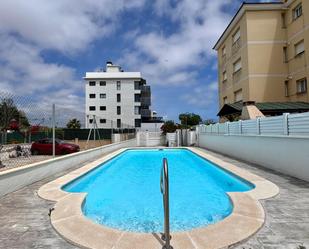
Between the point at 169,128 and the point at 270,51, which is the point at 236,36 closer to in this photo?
the point at 270,51

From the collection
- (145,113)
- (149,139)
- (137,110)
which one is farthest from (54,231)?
(145,113)

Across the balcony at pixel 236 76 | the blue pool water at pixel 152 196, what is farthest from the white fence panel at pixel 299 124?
the balcony at pixel 236 76

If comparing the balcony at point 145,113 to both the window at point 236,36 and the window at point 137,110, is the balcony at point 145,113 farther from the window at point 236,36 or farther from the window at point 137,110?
the window at point 236,36

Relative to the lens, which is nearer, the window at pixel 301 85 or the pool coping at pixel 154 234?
the pool coping at pixel 154 234

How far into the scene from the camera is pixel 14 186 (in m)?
6.72

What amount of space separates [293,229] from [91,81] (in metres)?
50.0

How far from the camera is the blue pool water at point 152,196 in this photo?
534 centimetres

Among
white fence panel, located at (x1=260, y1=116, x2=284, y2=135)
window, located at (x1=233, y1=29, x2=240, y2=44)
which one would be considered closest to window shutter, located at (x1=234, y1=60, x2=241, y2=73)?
window, located at (x1=233, y1=29, x2=240, y2=44)

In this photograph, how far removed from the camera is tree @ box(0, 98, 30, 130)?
8.15 m

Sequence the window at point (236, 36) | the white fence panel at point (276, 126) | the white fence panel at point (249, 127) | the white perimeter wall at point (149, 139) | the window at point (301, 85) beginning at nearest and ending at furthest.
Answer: the white fence panel at point (276, 126) < the white fence panel at point (249, 127) < the window at point (301, 85) < the window at point (236, 36) < the white perimeter wall at point (149, 139)

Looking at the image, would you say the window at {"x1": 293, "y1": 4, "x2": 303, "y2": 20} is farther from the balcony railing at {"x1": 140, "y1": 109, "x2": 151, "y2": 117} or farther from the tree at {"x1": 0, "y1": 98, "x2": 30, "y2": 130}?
the balcony railing at {"x1": 140, "y1": 109, "x2": 151, "y2": 117}

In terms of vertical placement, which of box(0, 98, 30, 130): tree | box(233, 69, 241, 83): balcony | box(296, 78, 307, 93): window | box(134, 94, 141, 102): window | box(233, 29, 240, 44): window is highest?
box(233, 29, 240, 44): window

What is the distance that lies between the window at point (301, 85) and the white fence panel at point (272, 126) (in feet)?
36.2

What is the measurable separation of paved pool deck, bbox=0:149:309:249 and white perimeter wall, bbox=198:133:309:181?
1.22 metres
